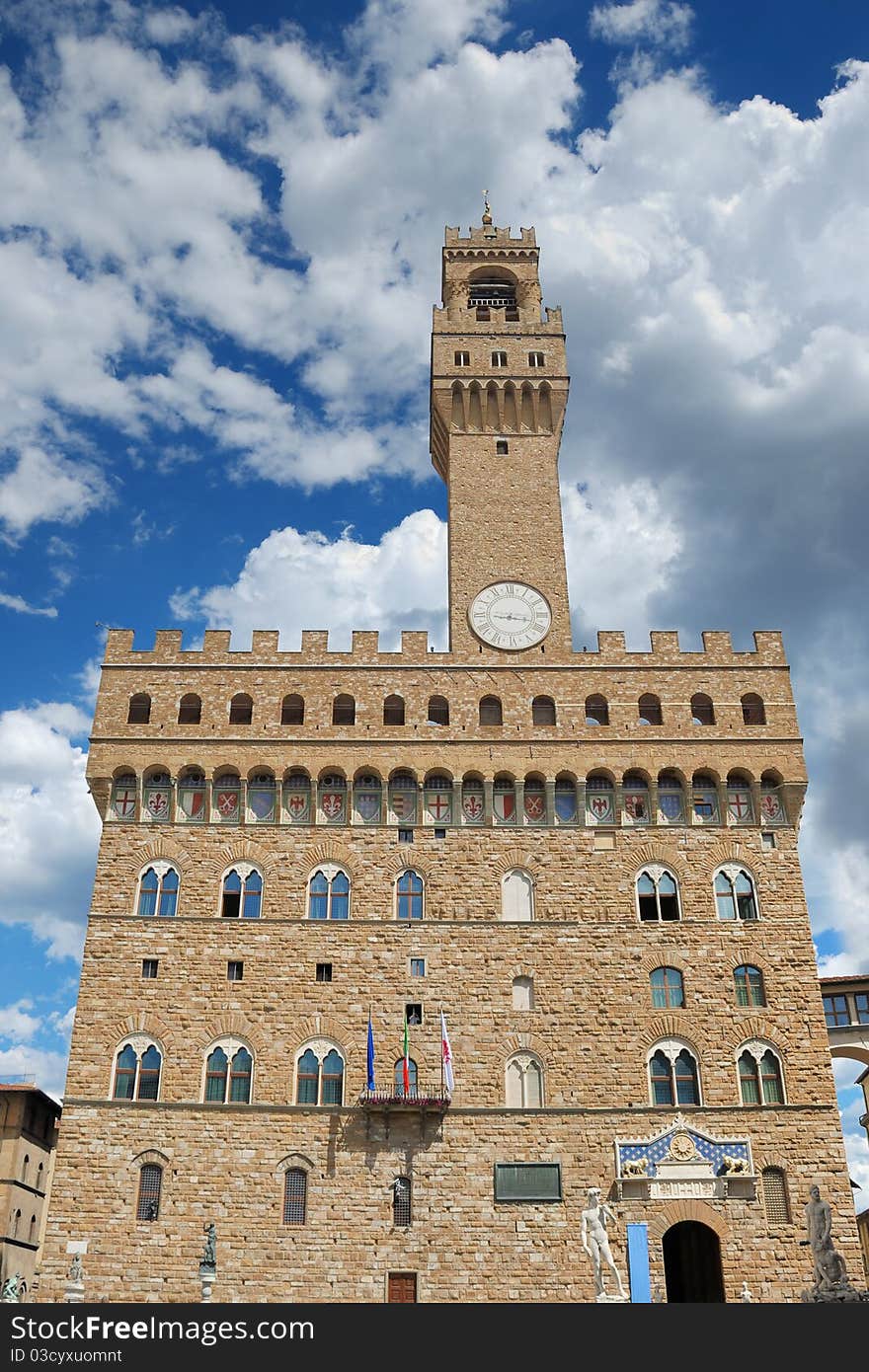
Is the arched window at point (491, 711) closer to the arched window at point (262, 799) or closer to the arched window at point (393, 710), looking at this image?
the arched window at point (393, 710)

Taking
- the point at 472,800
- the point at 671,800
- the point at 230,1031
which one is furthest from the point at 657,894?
the point at 230,1031

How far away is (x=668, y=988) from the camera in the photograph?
117ft

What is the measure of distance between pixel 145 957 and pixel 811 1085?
1947 cm

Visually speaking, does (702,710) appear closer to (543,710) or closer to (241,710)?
(543,710)

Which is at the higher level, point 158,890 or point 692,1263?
point 158,890

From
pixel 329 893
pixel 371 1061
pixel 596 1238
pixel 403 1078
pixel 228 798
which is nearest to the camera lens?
pixel 596 1238

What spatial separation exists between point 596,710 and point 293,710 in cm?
989

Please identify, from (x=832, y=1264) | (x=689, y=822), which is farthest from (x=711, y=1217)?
(x=689, y=822)

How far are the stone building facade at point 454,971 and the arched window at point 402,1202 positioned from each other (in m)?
0.11

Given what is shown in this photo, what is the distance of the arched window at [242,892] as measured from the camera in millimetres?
36406

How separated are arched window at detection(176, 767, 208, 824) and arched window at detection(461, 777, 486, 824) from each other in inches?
316

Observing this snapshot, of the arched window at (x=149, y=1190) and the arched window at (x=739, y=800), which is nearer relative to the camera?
the arched window at (x=149, y=1190)

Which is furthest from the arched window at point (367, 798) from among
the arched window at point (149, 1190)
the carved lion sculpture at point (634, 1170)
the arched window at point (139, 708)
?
the carved lion sculpture at point (634, 1170)

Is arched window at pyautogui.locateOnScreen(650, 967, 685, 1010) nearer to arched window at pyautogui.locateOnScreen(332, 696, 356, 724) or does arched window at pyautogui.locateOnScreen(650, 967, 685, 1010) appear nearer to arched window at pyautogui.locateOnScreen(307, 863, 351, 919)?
arched window at pyautogui.locateOnScreen(307, 863, 351, 919)
